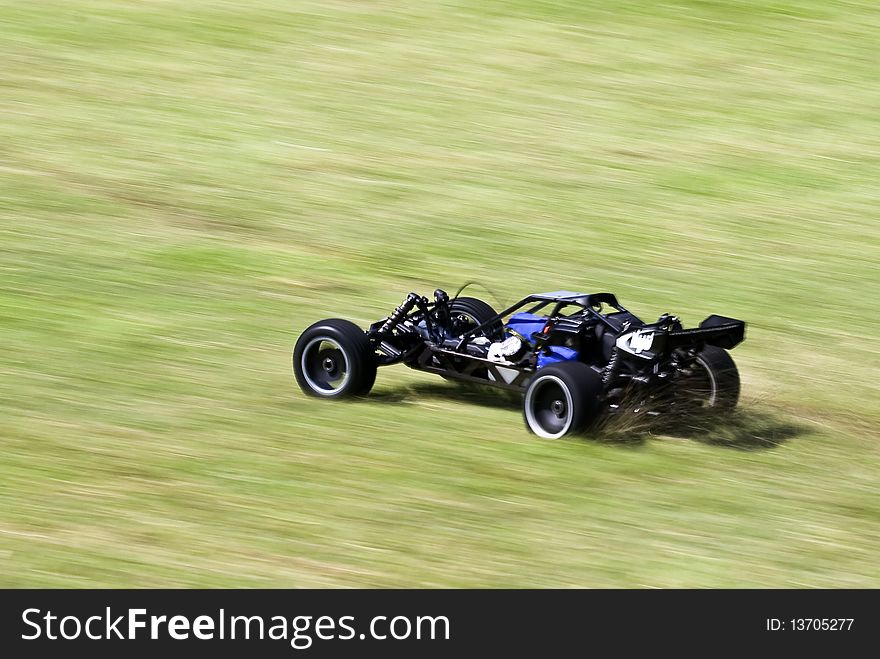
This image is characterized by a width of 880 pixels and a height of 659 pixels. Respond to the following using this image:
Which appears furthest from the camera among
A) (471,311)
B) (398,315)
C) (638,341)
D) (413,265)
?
(413,265)

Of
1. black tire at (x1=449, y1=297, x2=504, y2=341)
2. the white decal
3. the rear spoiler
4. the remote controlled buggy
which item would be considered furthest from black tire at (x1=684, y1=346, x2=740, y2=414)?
black tire at (x1=449, y1=297, x2=504, y2=341)

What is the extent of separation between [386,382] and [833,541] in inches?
211

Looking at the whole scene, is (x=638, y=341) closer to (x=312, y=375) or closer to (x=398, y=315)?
(x=398, y=315)

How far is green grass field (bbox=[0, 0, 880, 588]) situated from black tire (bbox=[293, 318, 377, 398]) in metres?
0.20

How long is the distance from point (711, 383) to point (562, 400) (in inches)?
56.7

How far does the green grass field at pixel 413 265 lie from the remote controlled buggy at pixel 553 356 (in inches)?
12.2

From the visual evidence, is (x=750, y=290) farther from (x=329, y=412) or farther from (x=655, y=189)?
(x=329, y=412)

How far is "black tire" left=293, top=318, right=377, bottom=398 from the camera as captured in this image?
13.1m

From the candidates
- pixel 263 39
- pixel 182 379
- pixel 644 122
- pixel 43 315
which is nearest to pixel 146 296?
pixel 43 315

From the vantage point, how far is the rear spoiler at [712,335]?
11.9 m

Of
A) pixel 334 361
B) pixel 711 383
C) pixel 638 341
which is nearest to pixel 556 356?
pixel 638 341

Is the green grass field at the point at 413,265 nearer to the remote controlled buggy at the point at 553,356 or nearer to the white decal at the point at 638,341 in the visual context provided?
the remote controlled buggy at the point at 553,356

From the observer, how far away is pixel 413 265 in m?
19.3

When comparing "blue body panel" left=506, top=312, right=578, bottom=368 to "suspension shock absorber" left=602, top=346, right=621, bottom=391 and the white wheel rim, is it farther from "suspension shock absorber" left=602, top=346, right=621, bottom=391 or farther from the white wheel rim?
the white wheel rim
